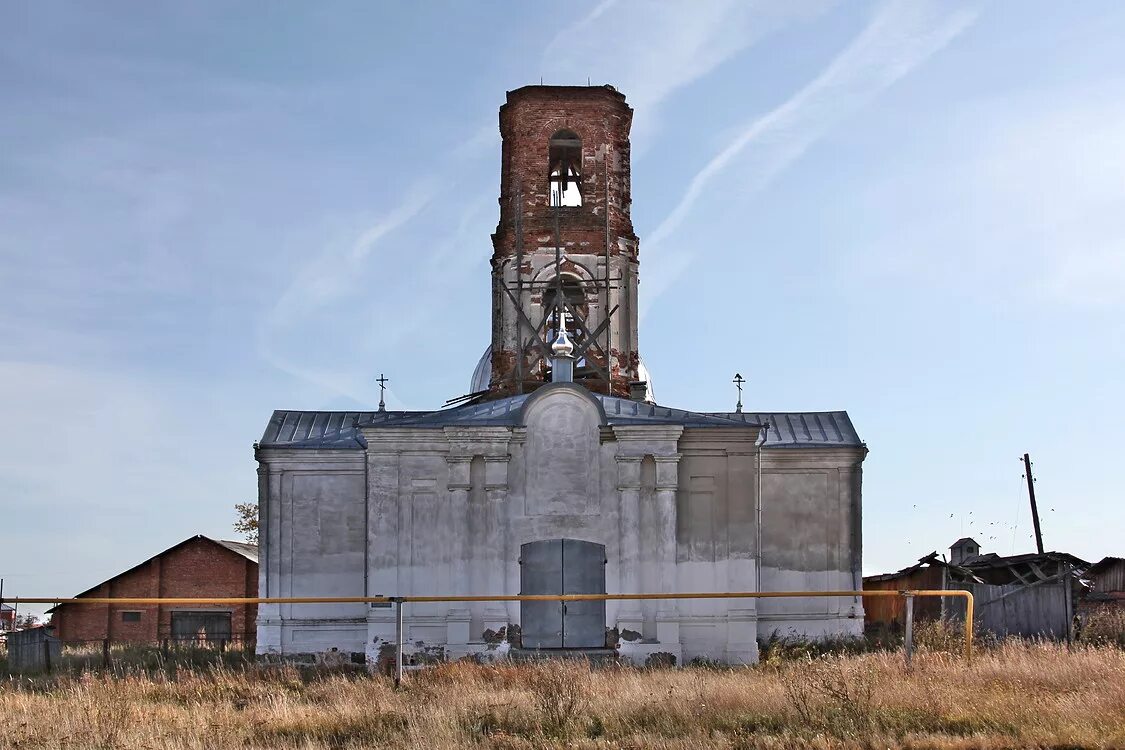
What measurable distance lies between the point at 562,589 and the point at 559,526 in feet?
3.12

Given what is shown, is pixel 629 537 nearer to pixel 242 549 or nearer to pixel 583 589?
pixel 583 589

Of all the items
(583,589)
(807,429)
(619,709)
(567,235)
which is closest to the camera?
(619,709)

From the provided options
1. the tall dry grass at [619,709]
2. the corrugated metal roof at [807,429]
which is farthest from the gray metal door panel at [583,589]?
the corrugated metal roof at [807,429]

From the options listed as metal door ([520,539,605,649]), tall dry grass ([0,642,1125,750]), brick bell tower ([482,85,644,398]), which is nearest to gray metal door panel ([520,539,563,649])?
metal door ([520,539,605,649])

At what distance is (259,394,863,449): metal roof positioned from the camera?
794 inches

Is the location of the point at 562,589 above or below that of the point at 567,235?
below

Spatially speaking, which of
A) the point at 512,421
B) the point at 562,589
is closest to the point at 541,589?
the point at 562,589

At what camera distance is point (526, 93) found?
27672mm

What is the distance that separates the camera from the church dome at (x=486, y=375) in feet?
92.2

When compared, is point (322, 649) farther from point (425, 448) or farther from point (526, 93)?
point (526, 93)

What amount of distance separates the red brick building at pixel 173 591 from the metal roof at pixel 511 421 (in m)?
9.47

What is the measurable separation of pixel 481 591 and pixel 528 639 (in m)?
1.01

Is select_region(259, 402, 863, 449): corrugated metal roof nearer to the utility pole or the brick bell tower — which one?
the brick bell tower

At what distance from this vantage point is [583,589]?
Result: 65.0 feet
